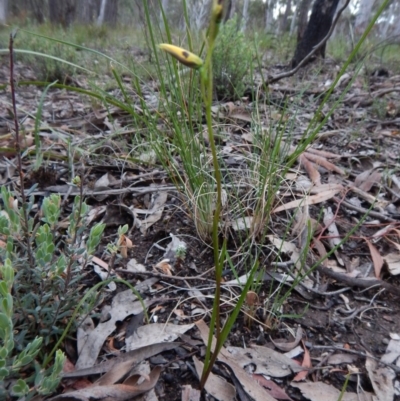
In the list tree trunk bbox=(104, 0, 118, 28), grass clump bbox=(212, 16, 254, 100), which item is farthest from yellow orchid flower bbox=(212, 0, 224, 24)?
tree trunk bbox=(104, 0, 118, 28)

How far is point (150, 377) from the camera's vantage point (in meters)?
0.84

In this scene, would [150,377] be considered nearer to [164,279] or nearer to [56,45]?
[164,279]

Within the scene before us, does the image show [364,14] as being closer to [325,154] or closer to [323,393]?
[325,154]

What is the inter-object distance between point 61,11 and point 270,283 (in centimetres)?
1136

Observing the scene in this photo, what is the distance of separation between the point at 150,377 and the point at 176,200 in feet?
2.53

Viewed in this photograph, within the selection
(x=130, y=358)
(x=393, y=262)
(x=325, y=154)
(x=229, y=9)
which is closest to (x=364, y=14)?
(x=229, y=9)

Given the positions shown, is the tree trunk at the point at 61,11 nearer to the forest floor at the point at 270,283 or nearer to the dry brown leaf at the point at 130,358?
the forest floor at the point at 270,283

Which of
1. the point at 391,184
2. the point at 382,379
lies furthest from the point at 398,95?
the point at 382,379

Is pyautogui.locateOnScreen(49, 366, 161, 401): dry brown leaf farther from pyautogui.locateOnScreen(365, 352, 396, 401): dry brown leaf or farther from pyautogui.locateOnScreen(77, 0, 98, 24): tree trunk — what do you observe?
pyautogui.locateOnScreen(77, 0, 98, 24): tree trunk

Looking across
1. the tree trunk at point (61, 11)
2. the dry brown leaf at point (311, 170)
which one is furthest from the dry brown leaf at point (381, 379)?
the tree trunk at point (61, 11)

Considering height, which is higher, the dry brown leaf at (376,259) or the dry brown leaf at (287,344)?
the dry brown leaf at (376,259)

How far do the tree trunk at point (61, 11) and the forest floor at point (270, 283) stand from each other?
9801 millimetres

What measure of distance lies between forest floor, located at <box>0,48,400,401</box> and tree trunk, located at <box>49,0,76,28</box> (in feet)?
32.2

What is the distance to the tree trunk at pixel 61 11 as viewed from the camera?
32.9 ft
